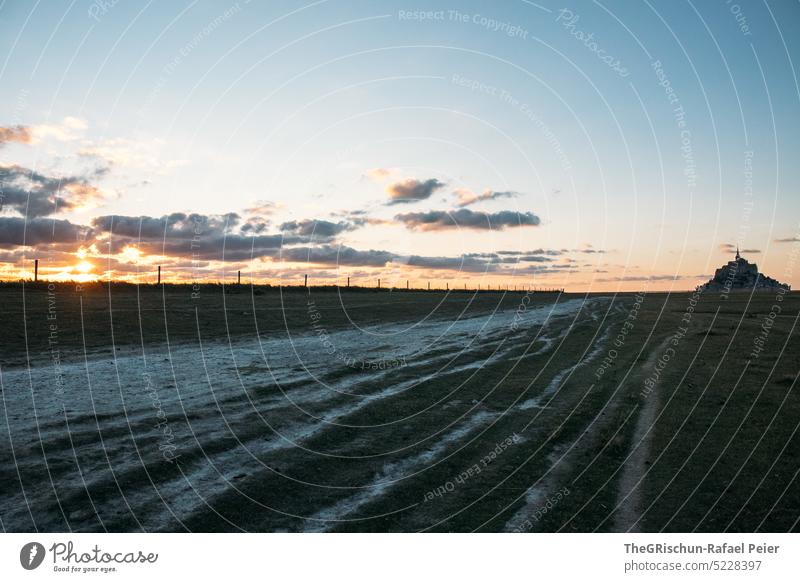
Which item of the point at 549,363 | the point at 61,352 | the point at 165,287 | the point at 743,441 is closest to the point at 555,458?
the point at 743,441

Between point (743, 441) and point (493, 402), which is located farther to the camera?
point (493, 402)

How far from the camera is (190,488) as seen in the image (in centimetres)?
570

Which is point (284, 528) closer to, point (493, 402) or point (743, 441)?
point (493, 402)

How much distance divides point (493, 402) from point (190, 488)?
556 cm

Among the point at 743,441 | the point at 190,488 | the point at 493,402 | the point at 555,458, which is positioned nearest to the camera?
the point at 190,488
